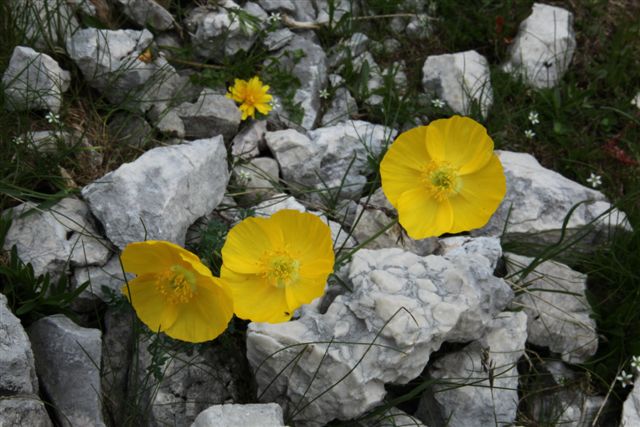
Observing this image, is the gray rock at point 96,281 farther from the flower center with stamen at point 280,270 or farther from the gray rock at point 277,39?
the gray rock at point 277,39

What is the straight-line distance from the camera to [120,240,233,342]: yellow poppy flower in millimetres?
2803

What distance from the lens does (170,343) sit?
3.06m

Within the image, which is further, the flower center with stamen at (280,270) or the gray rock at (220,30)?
the gray rock at (220,30)

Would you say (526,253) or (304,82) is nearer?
(526,253)

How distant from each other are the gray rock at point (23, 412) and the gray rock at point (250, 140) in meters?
1.66

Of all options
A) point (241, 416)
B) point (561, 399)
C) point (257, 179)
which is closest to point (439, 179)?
point (257, 179)

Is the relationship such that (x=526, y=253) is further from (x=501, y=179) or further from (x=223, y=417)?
(x=223, y=417)

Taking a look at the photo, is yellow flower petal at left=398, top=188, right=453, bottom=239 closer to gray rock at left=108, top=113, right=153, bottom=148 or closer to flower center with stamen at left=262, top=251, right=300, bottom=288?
flower center with stamen at left=262, top=251, right=300, bottom=288

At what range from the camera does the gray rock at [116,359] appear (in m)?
2.98

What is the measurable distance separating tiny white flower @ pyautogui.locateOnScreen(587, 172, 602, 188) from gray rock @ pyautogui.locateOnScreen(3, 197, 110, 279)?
2.55 m

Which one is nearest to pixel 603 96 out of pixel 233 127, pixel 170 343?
pixel 233 127

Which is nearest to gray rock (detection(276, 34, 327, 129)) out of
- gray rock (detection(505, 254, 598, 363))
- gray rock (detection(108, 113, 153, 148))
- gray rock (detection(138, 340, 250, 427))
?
gray rock (detection(108, 113, 153, 148))

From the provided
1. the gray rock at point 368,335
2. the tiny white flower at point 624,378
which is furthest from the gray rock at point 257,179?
the tiny white flower at point 624,378

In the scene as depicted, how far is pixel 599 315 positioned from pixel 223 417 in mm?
1893
